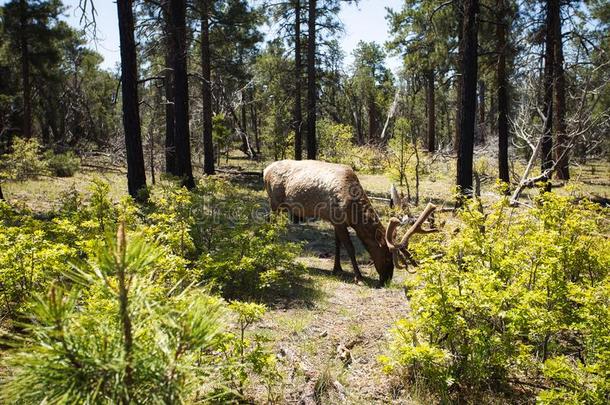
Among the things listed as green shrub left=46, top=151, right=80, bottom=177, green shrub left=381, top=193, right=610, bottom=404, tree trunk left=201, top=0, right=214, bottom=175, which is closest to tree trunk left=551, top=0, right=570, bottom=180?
green shrub left=381, top=193, right=610, bottom=404

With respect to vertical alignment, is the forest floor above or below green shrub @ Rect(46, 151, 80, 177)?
below

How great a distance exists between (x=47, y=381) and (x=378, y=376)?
11.1ft

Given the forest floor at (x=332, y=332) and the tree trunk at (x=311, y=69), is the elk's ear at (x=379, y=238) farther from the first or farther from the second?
the tree trunk at (x=311, y=69)

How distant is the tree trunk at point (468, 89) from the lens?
30.0 feet

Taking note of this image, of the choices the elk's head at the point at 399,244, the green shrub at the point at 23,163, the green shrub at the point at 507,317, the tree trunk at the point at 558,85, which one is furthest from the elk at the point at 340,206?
the tree trunk at the point at 558,85

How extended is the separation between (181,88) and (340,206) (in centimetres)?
654

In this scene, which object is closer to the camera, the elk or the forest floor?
the forest floor

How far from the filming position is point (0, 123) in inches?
935

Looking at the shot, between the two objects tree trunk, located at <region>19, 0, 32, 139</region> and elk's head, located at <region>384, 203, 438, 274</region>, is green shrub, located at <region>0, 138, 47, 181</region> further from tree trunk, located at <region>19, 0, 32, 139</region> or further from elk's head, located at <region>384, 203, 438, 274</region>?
elk's head, located at <region>384, 203, 438, 274</region>

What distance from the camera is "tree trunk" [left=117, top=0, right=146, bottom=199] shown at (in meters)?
8.57

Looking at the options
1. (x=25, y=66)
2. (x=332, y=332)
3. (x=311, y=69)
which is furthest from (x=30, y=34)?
(x=332, y=332)

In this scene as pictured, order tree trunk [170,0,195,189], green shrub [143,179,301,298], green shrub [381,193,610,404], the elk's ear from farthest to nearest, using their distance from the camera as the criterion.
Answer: tree trunk [170,0,195,189]
the elk's ear
green shrub [143,179,301,298]
green shrub [381,193,610,404]

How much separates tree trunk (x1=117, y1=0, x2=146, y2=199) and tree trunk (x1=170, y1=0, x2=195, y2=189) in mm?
1874

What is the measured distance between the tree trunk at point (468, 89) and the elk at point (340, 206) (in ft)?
8.98
